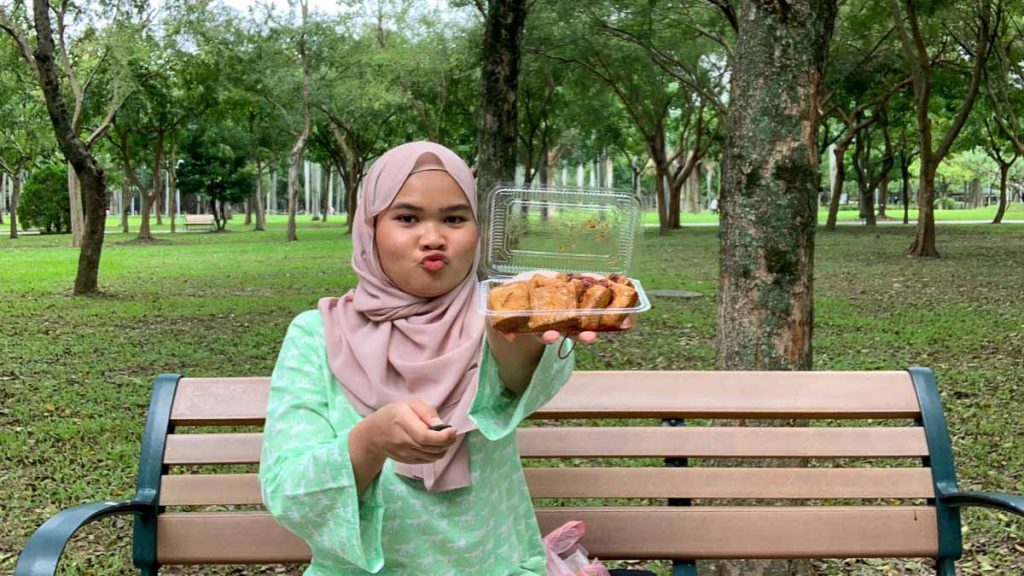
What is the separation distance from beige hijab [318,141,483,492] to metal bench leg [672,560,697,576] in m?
0.98

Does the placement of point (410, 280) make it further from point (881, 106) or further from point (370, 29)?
point (370, 29)

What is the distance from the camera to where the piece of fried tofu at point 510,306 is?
1.52m

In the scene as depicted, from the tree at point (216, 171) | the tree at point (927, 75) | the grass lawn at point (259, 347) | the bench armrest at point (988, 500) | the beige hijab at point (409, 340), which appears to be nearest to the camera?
the beige hijab at point (409, 340)

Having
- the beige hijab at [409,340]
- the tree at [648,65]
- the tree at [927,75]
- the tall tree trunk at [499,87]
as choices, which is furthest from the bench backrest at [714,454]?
the tree at [648,65]

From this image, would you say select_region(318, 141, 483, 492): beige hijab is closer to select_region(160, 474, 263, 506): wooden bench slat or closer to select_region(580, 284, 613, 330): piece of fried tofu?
select_region(580, 284, 613, 330): piece of fried tofu

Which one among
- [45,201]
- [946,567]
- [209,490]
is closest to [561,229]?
[209,490]

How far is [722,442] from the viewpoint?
2.57 m

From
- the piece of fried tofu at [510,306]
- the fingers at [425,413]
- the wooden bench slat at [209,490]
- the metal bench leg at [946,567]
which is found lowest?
the metal bench leg at [946,567]

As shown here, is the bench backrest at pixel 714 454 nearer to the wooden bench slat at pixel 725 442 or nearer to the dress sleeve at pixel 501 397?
the wooden bench slat at pixel 725 442

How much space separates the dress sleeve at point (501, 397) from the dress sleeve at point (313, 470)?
0.24m

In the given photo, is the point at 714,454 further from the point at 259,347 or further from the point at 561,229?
the point at 259,347

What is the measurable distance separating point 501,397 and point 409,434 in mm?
287

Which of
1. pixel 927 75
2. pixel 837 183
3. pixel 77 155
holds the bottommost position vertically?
pixel 77 155

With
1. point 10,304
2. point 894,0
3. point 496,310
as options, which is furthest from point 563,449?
point 894,0
